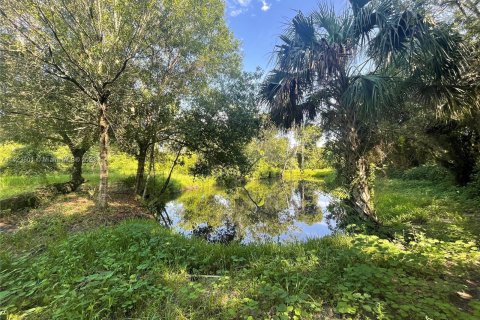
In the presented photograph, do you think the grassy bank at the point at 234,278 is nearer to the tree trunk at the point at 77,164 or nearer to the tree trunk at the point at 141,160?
the tree trunk at the point at 141,160

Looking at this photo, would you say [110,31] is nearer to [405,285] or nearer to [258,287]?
[258,287]

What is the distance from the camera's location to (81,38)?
15.8 feet

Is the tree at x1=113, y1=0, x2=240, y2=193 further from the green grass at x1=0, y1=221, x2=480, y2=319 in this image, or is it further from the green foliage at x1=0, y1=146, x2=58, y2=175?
the green foliage at x1=0, y1=146, x2=58, y2=175

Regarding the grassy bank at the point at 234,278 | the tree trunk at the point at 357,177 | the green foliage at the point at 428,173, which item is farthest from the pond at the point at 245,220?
the green foliage at the point at 428,173

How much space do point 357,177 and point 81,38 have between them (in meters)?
6.80

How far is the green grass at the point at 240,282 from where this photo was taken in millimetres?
2027

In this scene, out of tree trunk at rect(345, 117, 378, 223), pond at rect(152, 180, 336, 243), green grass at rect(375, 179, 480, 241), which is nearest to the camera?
green grass at rect(375, 179, 480, 241)

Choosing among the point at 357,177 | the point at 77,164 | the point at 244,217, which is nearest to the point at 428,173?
the point at 357,177

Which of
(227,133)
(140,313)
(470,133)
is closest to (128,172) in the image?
(227,133)

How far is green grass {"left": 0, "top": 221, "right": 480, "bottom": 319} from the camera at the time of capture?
6.65 ft

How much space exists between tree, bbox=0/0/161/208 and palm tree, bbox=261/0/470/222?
154 inches

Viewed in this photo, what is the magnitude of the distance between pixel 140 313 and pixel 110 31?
20.6ft

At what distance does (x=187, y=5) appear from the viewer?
701 centimetres

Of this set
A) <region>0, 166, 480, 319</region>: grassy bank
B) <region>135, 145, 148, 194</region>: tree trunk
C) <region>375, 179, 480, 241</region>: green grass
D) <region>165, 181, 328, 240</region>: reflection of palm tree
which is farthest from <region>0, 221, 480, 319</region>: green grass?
<region>135, 145, 148, 194</region>: tree trunk
